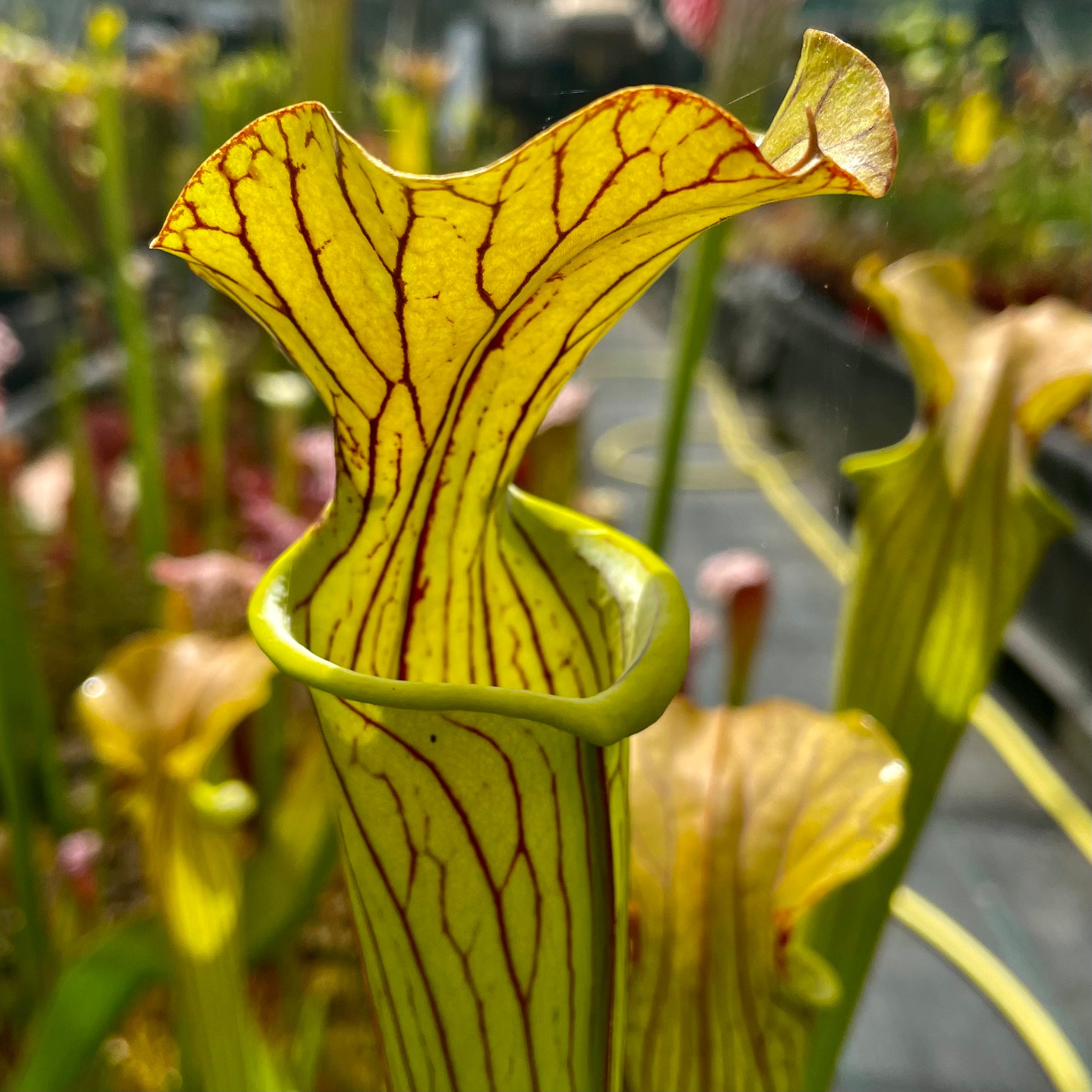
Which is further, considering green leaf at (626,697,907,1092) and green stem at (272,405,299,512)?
green stem at (272,405,299,512)

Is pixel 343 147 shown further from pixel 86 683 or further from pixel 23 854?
pixel 23 854

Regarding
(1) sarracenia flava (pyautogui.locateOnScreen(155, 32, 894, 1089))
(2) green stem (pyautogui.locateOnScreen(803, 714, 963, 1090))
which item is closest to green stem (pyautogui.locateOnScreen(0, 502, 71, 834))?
(1) sarracenia flava (pyautogui.locateOnScreen(155, 32, 894, 1089))

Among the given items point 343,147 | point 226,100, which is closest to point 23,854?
point 343,147

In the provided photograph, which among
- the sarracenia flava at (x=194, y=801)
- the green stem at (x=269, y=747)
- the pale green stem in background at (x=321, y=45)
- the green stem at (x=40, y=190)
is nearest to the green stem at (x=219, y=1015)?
the sarracenia flava at (x=194, y=801)

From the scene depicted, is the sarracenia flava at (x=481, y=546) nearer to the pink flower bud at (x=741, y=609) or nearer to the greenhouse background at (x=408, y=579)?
the greenhouse background at (x=408, y=579)

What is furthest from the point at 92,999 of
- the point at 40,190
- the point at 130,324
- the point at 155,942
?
the point at 40,190

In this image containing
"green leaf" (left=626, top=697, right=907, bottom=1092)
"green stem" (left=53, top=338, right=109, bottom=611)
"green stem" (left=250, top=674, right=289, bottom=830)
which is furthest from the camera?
"green stem" (left=53, top=338, right=109, bottom=611)

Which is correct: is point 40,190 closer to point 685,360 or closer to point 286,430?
point 286,430

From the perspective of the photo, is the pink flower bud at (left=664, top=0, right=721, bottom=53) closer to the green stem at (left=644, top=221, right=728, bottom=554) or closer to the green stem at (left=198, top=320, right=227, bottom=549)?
the green stem at (left=644, top=221, right=728, bottom=554)
